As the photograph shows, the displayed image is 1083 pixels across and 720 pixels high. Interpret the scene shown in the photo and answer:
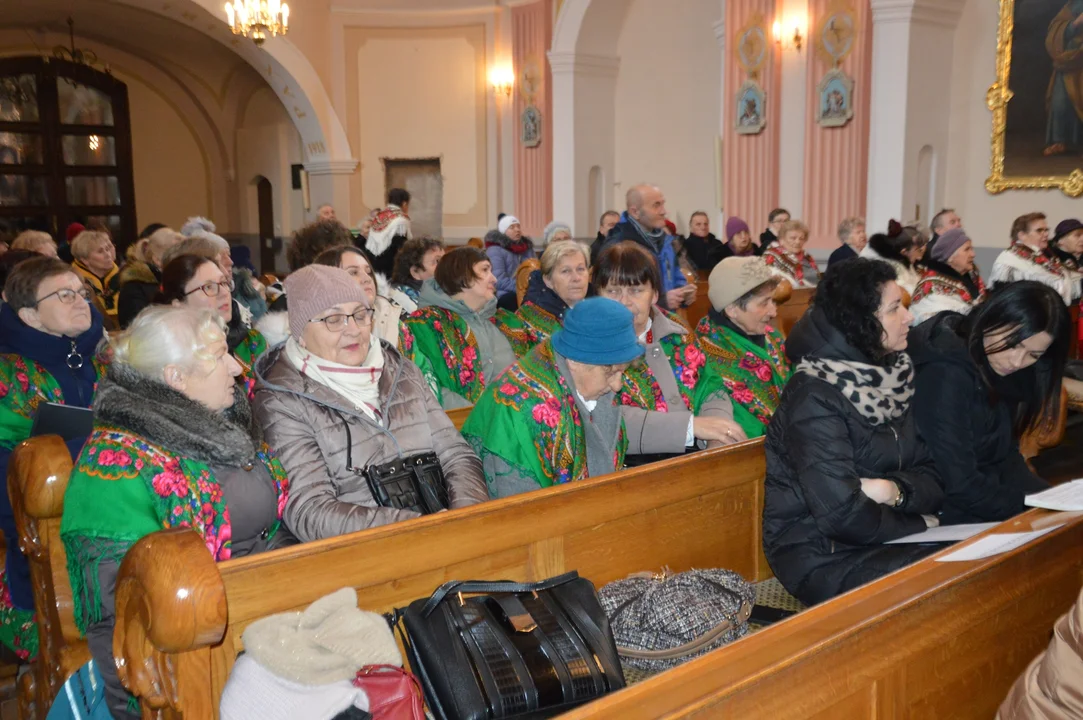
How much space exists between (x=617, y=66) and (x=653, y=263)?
945 centimetres

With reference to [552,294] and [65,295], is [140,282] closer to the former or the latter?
[65,295]

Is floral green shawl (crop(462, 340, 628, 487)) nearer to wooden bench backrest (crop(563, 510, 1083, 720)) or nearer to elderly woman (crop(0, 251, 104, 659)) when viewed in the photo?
wooden bench backrest (crop(563, 510, 1083, 720))

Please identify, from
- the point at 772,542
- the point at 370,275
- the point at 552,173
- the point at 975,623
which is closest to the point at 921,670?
the point at 975,623

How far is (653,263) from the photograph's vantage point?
11.6 feet

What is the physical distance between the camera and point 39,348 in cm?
346

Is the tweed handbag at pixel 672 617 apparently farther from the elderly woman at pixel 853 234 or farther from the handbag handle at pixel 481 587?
the elderly woman at pixel 853 234

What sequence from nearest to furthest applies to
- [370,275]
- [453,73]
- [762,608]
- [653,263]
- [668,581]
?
[668,581] → [762,608] → [653,263] → [370,275] → [453,73]

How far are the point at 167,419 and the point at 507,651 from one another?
3.17 ft

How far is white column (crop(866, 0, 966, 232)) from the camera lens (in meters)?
8.49

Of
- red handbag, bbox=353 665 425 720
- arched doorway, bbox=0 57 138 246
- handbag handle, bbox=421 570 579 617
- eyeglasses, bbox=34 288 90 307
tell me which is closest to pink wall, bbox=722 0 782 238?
eyeglasses, bbox=34 288 90 307

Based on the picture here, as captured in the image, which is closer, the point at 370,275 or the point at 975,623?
the point at 975,623

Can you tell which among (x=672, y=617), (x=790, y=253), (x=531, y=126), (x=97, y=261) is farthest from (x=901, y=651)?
(x=531, y=126)

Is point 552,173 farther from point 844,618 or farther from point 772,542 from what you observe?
point 844,618

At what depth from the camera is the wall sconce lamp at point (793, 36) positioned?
367 inches
